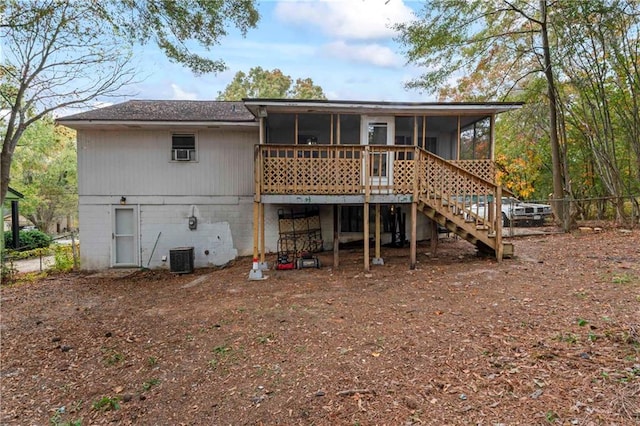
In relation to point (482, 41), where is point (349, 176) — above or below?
below

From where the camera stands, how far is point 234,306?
6078mm

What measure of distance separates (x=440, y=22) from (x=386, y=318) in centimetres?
1158

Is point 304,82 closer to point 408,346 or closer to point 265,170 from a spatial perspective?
point 265,170

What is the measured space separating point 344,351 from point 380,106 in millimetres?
6395

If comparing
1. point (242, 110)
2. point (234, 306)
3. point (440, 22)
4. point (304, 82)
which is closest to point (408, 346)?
point (234, 306)

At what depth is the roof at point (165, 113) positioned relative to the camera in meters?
9.74

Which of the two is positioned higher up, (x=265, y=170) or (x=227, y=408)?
(x=265, y=170)

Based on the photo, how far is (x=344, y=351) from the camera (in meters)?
4.17

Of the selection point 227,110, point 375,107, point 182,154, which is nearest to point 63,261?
point 182,154

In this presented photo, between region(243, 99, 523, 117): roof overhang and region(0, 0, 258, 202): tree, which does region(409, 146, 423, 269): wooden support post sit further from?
region(0, 0, 258, 202): tree

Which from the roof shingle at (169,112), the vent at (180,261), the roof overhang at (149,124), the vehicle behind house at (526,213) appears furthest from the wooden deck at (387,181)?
the vehicle behind house at (526,213)

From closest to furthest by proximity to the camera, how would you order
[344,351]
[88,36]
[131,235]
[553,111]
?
[344,351]
[88,36]
[131,235]
[553,111]

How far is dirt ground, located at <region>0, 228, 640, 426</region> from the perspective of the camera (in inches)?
123

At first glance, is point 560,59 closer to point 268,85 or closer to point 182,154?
point 182,154
